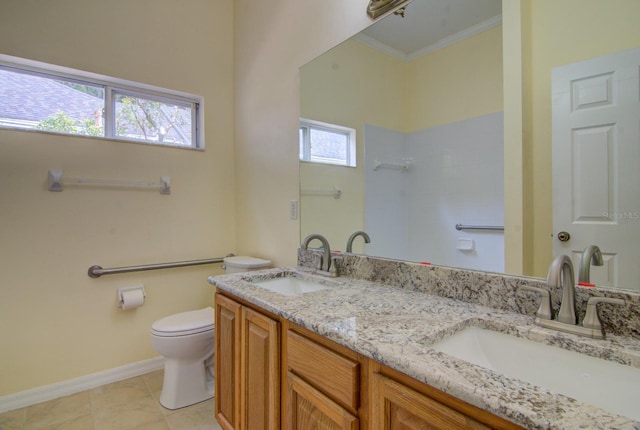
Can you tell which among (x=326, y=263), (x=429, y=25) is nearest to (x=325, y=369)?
(x=326, y=263)

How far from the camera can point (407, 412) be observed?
2.20ft

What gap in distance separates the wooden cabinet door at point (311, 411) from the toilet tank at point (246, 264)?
111 cm

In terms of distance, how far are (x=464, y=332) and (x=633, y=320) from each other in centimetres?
38

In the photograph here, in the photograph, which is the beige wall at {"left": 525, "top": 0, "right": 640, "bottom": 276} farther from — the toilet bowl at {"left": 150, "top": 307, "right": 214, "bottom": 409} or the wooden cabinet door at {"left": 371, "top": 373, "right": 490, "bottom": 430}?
the toilet bowl at {"left": 150, "top": 307, "right": 214, "bottom": 409}

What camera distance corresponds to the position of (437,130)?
4.25 ft

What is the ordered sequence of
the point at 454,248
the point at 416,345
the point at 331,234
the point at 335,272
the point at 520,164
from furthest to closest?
the point at 331,234 < the point at 335,272 < the point at 454,248 < the point at 520,164 < the point at 416,345

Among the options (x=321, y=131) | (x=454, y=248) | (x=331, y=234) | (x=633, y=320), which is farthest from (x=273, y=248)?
(x=633, y=320)

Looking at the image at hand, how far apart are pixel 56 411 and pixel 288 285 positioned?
1524mm

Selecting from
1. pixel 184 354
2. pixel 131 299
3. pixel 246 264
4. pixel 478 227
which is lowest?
pixel 184 354

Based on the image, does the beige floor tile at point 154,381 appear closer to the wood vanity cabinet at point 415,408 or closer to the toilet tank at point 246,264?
the toilet tank at point 246,264

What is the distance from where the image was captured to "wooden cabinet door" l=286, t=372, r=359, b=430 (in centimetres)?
82

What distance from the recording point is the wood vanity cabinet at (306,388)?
639 millimetres

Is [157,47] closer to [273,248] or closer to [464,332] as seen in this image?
[273,248]

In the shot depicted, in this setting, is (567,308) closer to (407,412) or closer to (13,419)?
(407,412)
